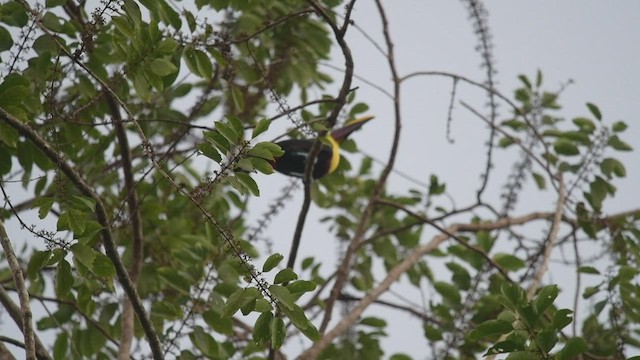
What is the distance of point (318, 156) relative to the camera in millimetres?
2891

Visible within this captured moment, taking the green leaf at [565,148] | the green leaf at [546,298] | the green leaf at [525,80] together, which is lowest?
the green leaf at [546,298]

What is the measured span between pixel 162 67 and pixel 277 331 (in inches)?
27.4

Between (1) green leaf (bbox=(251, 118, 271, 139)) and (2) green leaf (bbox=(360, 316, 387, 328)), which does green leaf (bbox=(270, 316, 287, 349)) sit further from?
(2) green leaf (bbox=(360, 316, 387, 328))

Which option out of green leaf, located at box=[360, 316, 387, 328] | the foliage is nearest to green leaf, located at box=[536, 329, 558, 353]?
the foliage

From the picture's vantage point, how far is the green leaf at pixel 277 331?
1.59 meters

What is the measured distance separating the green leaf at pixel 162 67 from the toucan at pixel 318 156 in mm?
731

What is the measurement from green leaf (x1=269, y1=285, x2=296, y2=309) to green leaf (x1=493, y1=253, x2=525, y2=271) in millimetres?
1361

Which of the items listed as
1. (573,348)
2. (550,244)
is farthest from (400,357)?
(573,348)

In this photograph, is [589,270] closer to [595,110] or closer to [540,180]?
[595,110]

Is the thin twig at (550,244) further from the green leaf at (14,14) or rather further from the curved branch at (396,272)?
the green leaf at (14,14)

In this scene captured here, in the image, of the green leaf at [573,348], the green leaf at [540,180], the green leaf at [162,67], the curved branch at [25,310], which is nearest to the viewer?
the curved branch at [25,310]

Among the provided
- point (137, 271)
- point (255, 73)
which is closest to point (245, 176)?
point (137, 271)

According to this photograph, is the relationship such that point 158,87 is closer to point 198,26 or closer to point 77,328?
point 198,26

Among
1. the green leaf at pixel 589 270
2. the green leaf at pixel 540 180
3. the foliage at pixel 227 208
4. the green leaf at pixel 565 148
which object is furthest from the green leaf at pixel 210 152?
the green leaf at pixel 540 180
